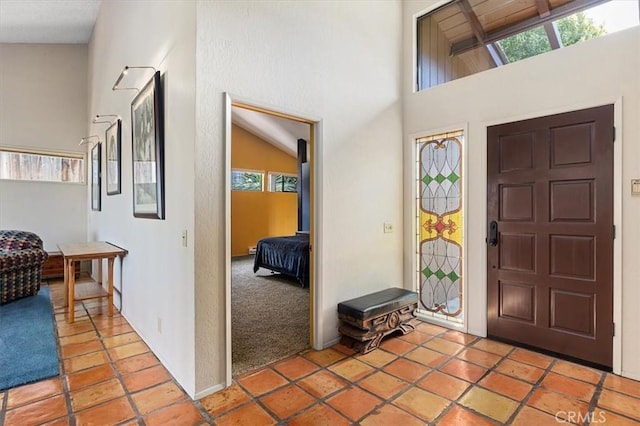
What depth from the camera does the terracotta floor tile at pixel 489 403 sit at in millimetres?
1961

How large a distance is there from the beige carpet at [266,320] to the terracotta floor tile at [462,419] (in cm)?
133

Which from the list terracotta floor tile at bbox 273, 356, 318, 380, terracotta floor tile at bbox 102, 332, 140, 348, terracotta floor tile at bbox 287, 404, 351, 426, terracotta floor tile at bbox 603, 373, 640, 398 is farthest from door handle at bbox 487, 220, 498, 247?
terracotta floor tile at bbox 102, 332, 140, 348

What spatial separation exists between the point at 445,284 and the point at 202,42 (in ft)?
10.5

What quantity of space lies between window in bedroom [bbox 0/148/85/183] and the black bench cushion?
19.3ft

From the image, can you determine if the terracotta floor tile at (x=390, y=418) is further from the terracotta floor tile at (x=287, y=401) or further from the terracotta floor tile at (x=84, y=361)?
the terracotta floor tile at (x=84, y=361)

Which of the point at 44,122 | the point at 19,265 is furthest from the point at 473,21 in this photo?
the point at 44,122

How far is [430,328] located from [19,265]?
513cm

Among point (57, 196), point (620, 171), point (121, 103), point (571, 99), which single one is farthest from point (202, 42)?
point (57, 196)

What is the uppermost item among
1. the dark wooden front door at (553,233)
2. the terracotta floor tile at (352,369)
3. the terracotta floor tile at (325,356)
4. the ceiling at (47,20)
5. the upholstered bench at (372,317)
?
the ceiling at (47,20)

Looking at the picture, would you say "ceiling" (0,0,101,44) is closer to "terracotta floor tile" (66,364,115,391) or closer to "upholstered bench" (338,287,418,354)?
"terracotta floor tile" (66,364,115,391)

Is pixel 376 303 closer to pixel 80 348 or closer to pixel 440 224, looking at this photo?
pixel 440 224

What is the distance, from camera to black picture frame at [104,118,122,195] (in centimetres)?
384

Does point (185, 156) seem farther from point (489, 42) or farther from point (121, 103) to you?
point (489, 42)

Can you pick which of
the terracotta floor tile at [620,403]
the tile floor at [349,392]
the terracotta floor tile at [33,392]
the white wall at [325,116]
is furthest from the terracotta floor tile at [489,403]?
the terracotta floor tile at [33,392]
